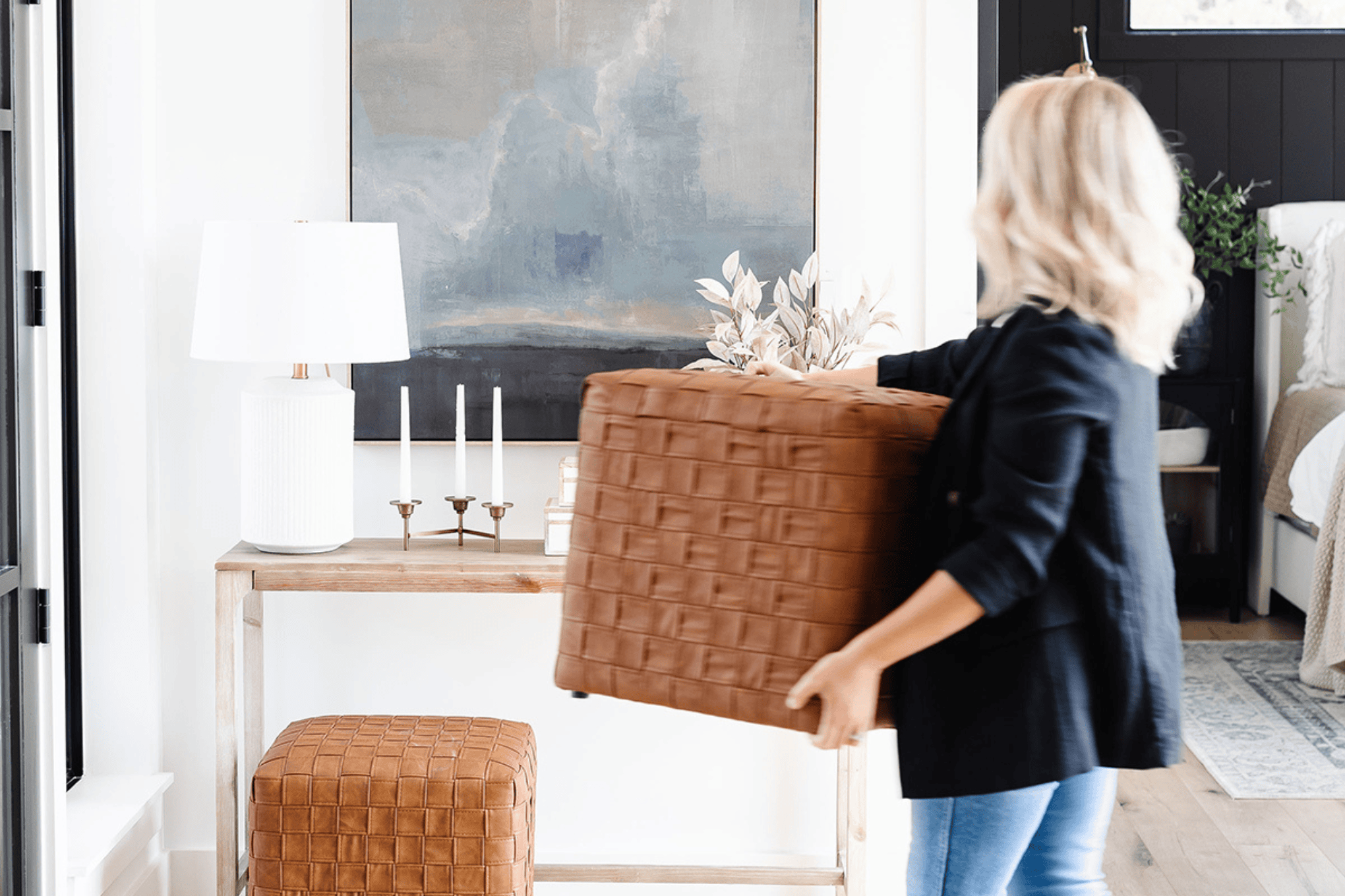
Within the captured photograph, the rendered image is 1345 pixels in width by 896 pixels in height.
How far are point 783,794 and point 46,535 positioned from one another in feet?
4.67

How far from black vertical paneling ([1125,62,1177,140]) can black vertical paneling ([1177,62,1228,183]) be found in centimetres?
2

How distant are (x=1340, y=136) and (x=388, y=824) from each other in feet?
14.9

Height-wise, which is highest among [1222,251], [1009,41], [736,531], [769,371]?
[1009,41]

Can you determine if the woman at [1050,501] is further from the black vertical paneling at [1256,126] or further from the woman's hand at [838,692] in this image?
the black vertical paneling at [1256,126]

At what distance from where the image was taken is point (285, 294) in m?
1.86

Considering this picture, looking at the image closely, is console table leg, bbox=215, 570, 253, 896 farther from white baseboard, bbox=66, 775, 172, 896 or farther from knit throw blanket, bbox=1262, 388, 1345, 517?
knit throw blanket, bbox=1262, 388, 1345, 517

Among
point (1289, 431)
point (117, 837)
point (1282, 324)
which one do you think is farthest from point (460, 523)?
point (1282, 324)

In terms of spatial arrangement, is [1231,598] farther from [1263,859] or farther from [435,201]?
[435,201]

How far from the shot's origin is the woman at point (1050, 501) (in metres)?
1.00

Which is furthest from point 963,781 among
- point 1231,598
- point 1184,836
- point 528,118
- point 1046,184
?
point 1231,598

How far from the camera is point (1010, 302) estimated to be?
1.09 metres

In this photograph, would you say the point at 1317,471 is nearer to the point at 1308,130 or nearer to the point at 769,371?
the point at 1308,130

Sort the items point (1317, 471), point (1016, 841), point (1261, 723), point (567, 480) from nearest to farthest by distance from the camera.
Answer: point (1016, 841) < point (567, 480) < point (1261, 723) < point (1317, 471)

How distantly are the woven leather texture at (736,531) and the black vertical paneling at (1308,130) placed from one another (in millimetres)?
4301
